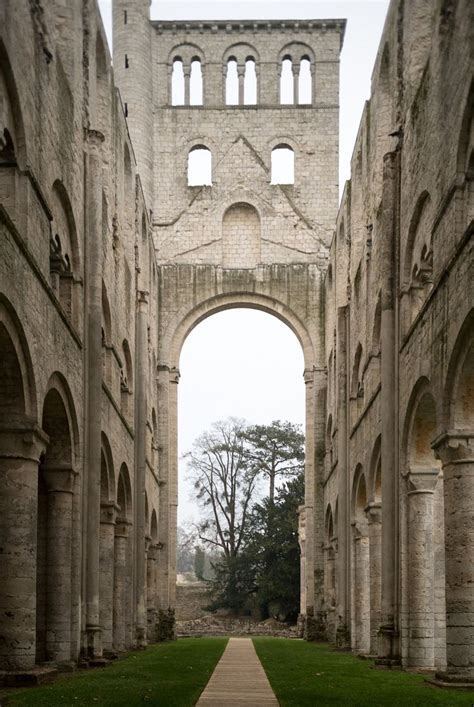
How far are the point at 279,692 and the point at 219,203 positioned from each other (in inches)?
1184

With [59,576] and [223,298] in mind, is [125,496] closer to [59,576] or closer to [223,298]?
[59,576]

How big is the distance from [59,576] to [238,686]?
4576 millimetres

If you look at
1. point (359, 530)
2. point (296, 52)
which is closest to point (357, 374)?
point (359, 530)

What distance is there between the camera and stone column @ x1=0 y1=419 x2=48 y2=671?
15789 millimetres

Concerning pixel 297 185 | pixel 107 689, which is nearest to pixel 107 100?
pixel 107 689

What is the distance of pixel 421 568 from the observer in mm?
20609

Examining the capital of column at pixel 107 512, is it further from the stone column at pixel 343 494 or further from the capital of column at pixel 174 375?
the capital of column at pixel 174 375

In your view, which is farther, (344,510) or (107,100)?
(344,510)

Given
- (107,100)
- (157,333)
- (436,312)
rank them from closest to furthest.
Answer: (436,312)
(107,100)
(157,333)

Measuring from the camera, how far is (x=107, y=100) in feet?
86.7

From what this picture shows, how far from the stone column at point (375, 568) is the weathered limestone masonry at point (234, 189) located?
595 inches

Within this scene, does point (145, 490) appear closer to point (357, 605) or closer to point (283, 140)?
point (357, 605)

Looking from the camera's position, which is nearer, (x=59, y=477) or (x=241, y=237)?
(x=59, y=477)

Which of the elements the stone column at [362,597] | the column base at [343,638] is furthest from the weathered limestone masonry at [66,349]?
the stone column at [362,597]
